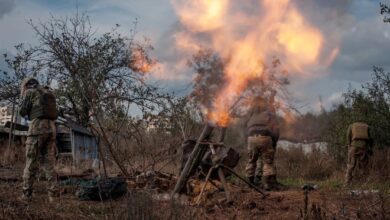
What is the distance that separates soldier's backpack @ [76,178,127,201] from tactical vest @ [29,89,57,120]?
1.42m

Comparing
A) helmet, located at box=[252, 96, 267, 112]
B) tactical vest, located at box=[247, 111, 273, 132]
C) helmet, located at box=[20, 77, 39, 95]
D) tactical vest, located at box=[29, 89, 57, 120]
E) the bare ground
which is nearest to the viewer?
the bare ground

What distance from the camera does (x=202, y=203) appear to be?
8.99 m

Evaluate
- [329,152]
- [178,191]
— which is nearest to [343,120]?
[329,152]

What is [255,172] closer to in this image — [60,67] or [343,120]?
[343,120]

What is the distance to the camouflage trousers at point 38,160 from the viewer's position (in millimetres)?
9336

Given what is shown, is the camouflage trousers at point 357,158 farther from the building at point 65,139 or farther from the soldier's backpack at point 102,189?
the building at point 65,139

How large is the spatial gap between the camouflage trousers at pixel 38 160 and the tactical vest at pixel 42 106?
353mm

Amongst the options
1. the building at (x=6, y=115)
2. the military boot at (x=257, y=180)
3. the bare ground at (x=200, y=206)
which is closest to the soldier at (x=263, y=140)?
the military boot at (x=257, y=180)

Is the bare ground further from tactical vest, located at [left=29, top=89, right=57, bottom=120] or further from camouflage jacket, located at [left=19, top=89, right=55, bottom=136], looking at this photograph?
tactical vest, located at [left=29, top=89, right=57, bottom=120]

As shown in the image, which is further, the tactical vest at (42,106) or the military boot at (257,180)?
the military boot at (257,180)

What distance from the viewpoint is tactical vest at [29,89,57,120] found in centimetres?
959

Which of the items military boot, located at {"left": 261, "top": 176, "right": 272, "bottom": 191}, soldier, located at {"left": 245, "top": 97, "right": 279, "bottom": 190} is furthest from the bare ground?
soldier, located at {"left": 245, "top": 97, "right": 279, "bottom": 190}

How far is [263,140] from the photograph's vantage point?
456 inches

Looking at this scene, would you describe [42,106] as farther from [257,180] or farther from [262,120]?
[257,180]
